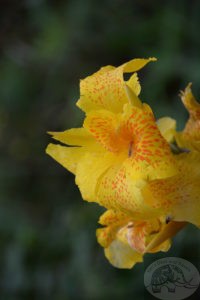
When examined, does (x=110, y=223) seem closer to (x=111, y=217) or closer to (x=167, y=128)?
(x=111, y=217)

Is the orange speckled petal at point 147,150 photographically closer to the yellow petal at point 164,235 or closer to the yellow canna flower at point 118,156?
the yellow canna flower at point 118,156

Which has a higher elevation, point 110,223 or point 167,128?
point 167,128

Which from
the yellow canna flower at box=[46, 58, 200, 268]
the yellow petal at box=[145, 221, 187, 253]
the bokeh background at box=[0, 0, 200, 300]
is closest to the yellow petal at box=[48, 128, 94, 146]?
the yellow canna flower at box=[46, 58, 200, 268]

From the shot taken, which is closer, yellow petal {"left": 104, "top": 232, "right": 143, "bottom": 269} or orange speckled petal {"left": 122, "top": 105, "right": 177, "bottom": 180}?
orange speckled petal {"left": 122, "top": 105, "right": 177, "bottom": 180}

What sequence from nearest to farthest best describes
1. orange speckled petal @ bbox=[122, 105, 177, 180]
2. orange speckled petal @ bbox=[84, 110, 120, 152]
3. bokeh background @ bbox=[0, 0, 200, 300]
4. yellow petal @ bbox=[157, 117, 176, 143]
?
orange speckled petal @ bbox=[122, 105, 177, 180]
orange speckled petal @ bbox=[84, 110, 120, 152]
yellow petal @ bbox=[157, 117, 176, 143]
bokeh background @ bbox=[0, 0, 200, 300]

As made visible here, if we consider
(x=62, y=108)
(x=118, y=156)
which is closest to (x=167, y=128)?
(x=118, y=156)

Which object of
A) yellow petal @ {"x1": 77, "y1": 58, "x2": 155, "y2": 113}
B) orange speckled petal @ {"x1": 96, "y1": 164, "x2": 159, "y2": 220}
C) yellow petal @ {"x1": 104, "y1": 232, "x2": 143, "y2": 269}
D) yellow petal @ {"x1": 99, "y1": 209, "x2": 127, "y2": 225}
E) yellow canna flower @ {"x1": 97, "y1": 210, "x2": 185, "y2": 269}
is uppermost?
yellow petal @ {"x1": 77, "y1": 58, "x2": 155, "y2": 113}

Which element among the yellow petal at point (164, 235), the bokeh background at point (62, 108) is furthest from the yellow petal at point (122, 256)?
the bokeh background at point (62, 108)

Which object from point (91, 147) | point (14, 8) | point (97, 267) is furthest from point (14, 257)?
point (14, 8)

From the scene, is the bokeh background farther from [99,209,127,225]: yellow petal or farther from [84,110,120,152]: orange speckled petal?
[84,110,120,152]: orange speckled petal
